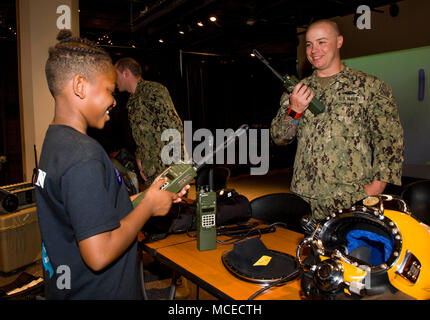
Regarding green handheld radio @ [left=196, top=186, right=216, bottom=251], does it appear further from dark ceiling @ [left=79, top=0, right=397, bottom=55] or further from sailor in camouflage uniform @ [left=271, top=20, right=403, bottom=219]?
dark ceiling @ [left=79, top=0, right=397, bottom=55]

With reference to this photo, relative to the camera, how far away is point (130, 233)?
963mm

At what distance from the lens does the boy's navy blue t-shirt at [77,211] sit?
839mm

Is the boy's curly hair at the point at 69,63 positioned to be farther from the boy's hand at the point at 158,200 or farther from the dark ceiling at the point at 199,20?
the dark ceiling at the point at 199,20

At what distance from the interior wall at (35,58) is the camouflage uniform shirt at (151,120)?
109cm

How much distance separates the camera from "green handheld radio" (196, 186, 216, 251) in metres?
1.49

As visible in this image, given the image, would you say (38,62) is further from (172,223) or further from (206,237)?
(206,237)

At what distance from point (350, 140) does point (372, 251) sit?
923mm

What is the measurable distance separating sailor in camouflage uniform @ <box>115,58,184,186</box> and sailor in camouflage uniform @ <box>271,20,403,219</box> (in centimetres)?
130

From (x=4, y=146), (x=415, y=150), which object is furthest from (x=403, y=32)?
(x=4, y=146)

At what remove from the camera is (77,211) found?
837mm

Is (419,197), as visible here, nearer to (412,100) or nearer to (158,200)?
(158,200)

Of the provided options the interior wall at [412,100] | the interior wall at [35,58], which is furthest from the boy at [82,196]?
the interior wall at [412,100]

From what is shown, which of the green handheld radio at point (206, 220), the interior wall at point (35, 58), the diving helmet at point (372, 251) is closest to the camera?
the diving helmet at point (372, 251)
